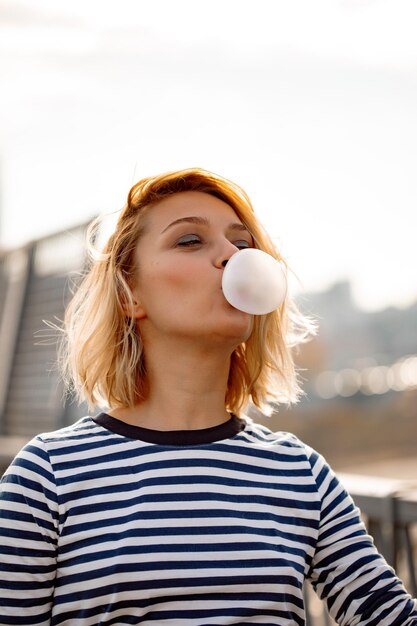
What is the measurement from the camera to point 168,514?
1454 millimetres

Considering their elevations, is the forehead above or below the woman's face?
above

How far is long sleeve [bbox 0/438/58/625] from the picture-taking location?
140 cm

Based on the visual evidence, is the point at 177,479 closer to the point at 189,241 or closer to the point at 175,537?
the point at 175,537

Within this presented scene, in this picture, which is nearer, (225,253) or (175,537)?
(175,537)

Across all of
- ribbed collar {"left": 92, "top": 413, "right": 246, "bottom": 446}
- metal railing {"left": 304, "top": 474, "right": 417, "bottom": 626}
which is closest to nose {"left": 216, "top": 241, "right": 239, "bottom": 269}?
ribbed collar {"left": 92, "top": 413, "right": 246, "bottom": 446}

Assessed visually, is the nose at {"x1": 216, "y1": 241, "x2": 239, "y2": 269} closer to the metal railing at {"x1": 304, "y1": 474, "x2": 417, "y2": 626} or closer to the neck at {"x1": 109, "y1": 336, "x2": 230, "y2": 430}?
the neck at {"x1": 109, "y1": 336, "x2": 230, "y2": 430}

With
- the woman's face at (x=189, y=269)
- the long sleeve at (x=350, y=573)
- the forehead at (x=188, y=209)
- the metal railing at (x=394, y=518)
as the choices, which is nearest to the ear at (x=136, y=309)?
the woman's face at (x=189, y=269)

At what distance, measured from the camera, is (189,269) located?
1.57 metres

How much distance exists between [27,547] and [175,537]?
25cm

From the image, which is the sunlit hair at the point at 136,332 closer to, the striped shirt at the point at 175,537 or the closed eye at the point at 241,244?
the closed eye at the point at 241,244

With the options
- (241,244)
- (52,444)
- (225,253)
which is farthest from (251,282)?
(52,444)

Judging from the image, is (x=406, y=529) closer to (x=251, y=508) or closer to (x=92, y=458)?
(x=251, y=508)

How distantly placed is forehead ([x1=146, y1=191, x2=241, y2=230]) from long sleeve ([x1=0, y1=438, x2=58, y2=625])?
577 millimetres

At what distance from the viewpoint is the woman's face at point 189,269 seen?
1.55 meters
